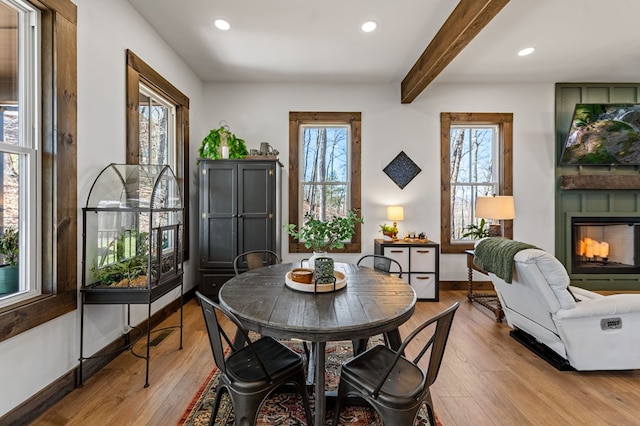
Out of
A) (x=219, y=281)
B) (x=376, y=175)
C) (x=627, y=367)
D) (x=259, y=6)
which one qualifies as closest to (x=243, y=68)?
(x=259, y=6)

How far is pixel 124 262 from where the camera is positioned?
7.47ft

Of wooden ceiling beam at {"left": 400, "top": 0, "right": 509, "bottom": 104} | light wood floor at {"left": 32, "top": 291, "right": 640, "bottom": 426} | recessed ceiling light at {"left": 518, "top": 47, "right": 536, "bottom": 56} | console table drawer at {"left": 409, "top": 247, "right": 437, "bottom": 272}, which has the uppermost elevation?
recessed ceiling light at {"left": 518, "top": 47, "right": 536, "bottom": 56}

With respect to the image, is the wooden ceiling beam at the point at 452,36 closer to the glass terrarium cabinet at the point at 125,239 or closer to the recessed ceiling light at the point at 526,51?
the recessed ceiling light at the point at 526,51

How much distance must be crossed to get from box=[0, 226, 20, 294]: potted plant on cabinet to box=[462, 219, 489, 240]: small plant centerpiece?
470cm

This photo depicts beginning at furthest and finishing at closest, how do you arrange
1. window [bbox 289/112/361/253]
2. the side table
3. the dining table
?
window [bbox 289/112/361/253] < the side table < the dining table

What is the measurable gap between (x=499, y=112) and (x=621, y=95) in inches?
70.2

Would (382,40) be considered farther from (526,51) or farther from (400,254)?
(400,254)

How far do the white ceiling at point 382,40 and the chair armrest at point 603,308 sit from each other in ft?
8.42

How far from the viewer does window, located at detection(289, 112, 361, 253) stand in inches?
176

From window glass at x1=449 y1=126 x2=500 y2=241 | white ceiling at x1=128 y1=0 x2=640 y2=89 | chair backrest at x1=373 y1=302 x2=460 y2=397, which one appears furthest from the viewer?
window glass at x1=449 y1=126 x2=500 y2=241

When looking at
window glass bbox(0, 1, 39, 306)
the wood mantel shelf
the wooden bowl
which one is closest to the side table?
the wood mantel shelf

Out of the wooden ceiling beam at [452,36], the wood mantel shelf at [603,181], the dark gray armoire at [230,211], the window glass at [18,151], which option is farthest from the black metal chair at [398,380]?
the wood mantel shelf at [603,181]

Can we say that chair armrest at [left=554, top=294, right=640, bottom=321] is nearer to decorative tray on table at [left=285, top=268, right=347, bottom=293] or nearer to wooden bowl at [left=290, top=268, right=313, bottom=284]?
decorative tray on table at [left=285, top=268, right=347, bottom=293]

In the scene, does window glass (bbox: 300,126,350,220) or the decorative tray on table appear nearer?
the decorative tray on table
